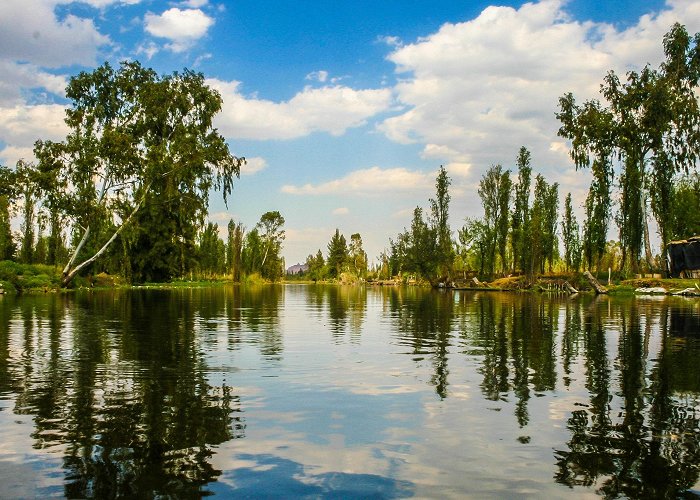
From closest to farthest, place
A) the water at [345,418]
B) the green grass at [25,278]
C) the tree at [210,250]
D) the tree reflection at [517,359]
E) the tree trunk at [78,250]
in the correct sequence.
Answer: the water at [345,418] < the tree reflection at [517,359] < the green grass at [25,278] < the tree trunk at [78,250] < the tree at [210,250]

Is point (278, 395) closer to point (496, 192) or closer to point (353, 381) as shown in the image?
point (353, 381)

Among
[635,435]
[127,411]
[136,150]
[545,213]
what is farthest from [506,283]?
[127,411]

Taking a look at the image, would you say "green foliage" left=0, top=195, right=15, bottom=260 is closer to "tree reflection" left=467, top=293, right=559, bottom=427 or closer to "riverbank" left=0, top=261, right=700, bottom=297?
"riverbank" left=0, top=261, right=700, bottom=297

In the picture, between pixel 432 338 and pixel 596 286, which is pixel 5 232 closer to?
pixel 432 338

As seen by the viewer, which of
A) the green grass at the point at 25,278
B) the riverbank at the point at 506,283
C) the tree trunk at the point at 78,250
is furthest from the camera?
the tree trunk at the point at 78,250

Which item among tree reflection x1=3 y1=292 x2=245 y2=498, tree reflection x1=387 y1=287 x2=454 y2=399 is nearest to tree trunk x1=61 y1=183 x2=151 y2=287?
tree reflection x1=387 y1=287 x2=454 y2=399

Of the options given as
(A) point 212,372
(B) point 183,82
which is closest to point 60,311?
(A) point 212,372

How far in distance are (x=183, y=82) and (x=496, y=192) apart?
61.9 metres

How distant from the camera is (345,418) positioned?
29.4 feet

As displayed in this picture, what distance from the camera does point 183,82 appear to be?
196 ft

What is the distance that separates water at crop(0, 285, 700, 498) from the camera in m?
6.21

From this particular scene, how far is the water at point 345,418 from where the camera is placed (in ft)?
20.4

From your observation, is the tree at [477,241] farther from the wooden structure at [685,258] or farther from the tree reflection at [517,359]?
the tree reflection at [517,359]

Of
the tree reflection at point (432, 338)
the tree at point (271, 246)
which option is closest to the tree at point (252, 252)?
the tree at point (271, 246)
